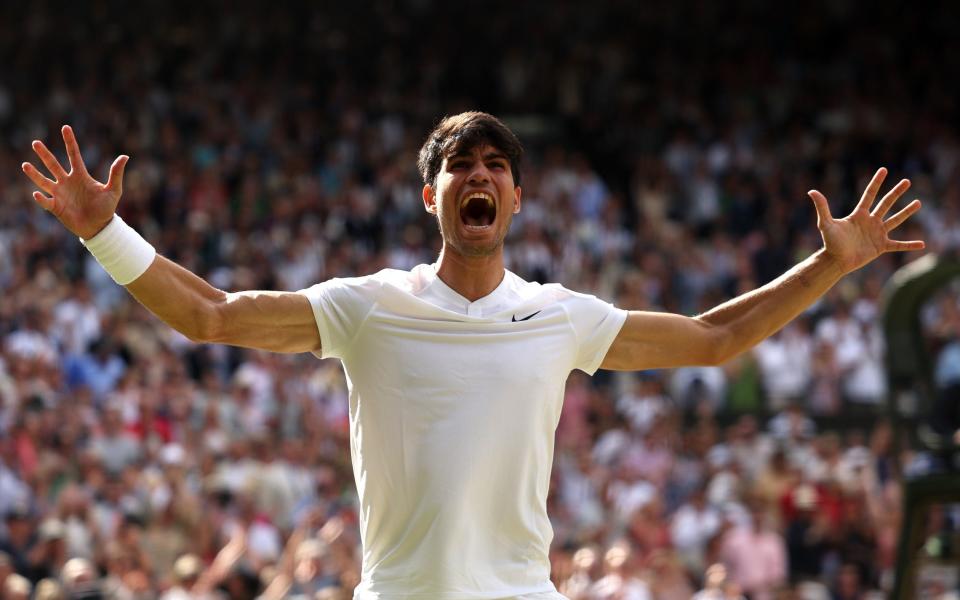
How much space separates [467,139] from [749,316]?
897mm

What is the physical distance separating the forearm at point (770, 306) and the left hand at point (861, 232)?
0.12 feet

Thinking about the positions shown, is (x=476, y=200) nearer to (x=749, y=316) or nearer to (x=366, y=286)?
(x=366, y=286)

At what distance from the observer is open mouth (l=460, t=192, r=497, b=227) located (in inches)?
169

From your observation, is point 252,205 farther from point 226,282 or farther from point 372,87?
point 372,87

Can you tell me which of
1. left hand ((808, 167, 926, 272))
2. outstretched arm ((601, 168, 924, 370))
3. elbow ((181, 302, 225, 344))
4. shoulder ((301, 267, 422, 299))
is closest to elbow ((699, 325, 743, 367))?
outstretched arm ((601, 168, 924, 370))

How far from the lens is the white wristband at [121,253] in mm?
3975

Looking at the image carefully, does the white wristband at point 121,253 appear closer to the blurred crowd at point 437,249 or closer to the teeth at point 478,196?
the teeth at point 478,196

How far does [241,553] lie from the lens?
35.6 feet

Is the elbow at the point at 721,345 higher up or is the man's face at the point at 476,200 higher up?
the man's face at the point at 476,200

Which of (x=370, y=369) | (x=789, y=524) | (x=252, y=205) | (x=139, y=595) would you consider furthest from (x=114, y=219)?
(x=252, y=205)

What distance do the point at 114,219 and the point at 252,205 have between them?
12821 millimetres

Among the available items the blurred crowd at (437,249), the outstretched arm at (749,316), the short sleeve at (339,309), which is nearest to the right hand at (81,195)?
the short sleeve at (339,309)

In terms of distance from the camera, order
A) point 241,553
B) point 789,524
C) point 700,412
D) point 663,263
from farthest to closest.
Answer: point 663,263 → point 700,412 → point 789,524 → point 241,553

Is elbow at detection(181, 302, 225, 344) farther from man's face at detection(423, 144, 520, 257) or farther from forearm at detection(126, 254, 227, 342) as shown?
man's face at detection(423, 144, 520, 257)
